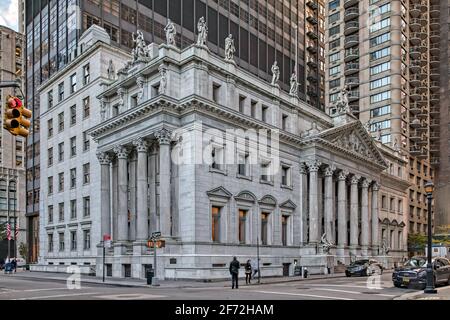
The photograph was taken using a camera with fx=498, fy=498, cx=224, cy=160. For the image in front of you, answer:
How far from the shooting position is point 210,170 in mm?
39219

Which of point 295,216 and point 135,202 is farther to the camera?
point 295,216

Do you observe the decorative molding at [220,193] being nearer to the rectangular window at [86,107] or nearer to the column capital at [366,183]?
the rectangular window at [86,107]

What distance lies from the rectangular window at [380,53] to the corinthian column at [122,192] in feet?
181

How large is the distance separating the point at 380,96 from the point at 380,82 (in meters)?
2.34

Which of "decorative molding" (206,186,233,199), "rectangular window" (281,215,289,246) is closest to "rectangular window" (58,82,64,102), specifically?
"decorative molding" (206,186,233,199)

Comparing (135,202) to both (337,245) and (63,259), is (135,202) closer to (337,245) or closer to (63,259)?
(63,259)

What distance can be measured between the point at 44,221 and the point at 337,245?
Answer: 33.6 m

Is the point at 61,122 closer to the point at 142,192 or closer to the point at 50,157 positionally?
the point at 50,157

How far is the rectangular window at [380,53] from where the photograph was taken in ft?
270

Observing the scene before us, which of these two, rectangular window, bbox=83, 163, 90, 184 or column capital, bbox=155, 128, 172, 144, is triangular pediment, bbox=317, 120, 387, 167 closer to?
column capital, bbox=155, 128, 172, 144

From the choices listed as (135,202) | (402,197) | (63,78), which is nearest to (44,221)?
(63,78)

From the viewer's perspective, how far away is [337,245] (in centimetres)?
5466

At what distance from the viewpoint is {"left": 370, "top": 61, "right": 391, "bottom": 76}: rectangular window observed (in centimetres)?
8200

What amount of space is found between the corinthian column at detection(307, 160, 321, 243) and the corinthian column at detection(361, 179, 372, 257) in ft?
38.0
